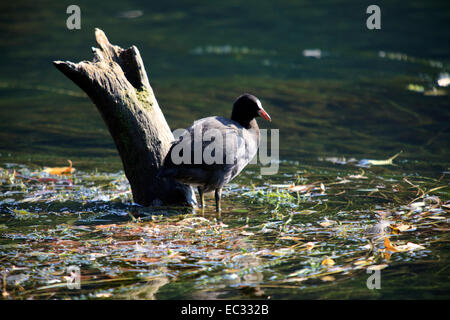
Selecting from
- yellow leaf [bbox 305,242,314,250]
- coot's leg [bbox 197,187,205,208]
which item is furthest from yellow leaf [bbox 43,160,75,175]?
yellow leaf [bbox 305,242,314,250]

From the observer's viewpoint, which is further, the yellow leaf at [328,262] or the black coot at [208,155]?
the black coot at [208,155]

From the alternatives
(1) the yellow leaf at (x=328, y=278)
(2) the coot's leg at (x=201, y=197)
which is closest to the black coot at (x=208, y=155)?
(2) the coot's leg at (x=201, y=197)

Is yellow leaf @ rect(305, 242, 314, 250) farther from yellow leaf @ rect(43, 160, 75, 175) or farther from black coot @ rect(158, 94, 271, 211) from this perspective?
yellow leaf @ rect(43, 160, 75, 175)

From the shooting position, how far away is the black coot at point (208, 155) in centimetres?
500

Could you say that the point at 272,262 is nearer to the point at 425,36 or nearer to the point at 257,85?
the point at 257,85

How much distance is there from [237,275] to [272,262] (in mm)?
327

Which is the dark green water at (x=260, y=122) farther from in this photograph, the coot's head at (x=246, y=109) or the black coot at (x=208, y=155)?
the coot's head at (x=246, y=109)

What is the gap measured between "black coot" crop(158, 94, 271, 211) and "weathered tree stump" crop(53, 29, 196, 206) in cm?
37

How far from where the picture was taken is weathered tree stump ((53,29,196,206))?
527 cm

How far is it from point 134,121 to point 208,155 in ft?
2.66

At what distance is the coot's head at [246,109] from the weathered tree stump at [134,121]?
67cm

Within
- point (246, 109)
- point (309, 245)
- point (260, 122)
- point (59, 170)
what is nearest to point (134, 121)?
point (246, 109)

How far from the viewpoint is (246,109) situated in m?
5.70
